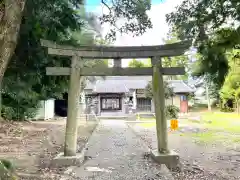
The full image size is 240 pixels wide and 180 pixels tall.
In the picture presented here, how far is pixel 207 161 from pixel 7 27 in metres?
6.07

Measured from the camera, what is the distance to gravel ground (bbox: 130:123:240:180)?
20.6 feet

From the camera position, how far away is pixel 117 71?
711 centimetres

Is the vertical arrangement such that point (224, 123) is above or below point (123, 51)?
below

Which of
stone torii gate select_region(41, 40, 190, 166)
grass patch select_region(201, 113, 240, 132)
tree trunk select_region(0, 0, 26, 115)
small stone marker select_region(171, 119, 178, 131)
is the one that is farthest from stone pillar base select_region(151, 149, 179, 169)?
grass patch select_region(201, 113, 240, 132)

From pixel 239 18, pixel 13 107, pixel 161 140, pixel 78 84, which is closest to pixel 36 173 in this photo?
pixel 78 84

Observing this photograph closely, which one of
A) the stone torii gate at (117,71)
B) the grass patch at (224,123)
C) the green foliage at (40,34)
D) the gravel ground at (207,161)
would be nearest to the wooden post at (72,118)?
the stone torii gate at (117,71)

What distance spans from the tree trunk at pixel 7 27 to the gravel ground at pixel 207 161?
392 centimetres

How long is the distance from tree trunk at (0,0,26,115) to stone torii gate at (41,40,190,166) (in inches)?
101

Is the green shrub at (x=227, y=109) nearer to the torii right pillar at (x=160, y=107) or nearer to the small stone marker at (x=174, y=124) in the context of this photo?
the small stone marker at (x=174, y=124)

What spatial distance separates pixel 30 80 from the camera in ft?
26.6

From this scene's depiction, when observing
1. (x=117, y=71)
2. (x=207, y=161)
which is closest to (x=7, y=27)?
(x=117, y=71)

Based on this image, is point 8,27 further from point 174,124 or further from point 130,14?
point 174,124

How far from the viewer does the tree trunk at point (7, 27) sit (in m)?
4.05

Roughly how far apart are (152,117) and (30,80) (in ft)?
61.5
